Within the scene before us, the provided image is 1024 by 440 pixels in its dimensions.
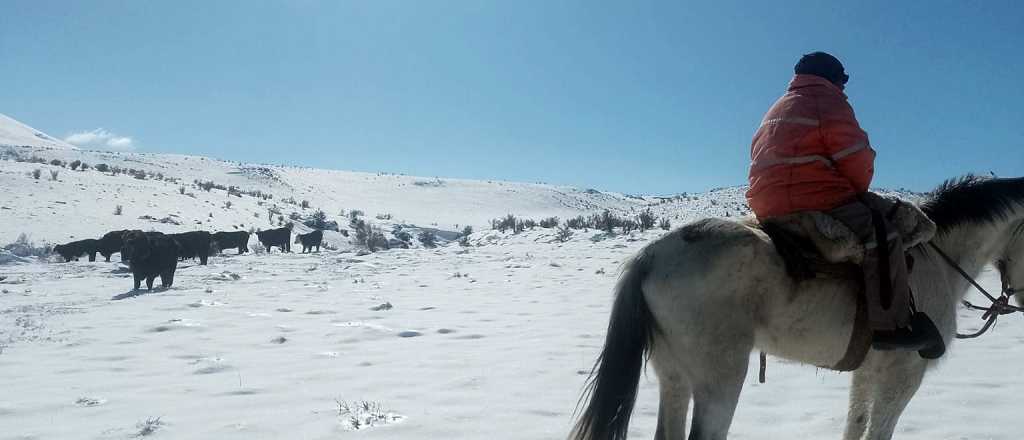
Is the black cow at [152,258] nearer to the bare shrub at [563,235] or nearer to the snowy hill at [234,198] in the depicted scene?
the snowy hill at [234,198]

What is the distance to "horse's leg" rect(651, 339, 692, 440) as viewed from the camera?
3.02 meters

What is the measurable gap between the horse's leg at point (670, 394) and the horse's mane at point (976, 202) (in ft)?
6.67

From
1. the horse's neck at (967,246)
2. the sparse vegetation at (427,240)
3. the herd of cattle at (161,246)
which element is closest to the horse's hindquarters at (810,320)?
the horse's neck at (967,246)

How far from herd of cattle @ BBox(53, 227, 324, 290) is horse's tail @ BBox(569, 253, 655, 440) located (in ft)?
40.4

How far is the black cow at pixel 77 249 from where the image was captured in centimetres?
1764

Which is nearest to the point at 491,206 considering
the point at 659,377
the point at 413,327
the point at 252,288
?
the point at 252,288

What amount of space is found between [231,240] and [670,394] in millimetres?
24543

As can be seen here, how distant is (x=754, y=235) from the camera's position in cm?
289

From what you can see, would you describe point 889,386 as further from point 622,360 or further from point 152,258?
point 152,258

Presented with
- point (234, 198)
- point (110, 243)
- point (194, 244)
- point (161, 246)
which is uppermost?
point (234, 198)

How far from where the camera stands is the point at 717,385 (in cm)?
274

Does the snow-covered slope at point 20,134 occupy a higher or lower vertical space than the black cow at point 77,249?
higher

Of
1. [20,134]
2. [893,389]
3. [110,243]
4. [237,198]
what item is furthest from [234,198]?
[20,134]

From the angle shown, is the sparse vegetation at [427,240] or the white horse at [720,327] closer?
the white horse at [720,327]
